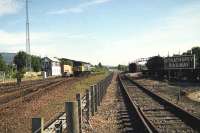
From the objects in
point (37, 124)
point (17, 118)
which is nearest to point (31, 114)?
point (17, 118)

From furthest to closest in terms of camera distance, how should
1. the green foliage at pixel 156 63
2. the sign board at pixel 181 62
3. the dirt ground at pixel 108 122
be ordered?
the green foliage at pixel 156 63, the sign board at pixel 181 62, the dirt ground at pixel 108 122

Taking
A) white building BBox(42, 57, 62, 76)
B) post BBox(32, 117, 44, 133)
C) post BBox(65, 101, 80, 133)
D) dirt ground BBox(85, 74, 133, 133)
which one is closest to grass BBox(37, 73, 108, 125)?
dirt ground BBox(85, 74, 133, 133)

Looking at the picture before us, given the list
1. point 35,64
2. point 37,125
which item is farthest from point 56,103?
point 35,64

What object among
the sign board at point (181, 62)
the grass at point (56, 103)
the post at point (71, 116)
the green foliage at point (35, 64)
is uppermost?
the green foliage at point (35, 64)

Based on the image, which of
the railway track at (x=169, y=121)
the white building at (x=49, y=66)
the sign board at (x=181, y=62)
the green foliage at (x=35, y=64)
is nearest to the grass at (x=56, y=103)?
the railway track at (x=169, y=121)

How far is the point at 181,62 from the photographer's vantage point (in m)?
62.1

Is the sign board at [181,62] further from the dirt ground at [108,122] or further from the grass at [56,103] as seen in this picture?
the dirt ground at [108,122]

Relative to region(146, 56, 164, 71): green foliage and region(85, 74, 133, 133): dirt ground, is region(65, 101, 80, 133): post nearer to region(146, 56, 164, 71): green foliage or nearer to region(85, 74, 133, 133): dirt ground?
region(85, 74, 133, 133): dirt ground

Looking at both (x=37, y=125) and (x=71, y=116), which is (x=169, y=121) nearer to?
(x=71, y=116)

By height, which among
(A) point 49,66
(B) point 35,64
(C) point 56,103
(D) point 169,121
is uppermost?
(B) point 35,64

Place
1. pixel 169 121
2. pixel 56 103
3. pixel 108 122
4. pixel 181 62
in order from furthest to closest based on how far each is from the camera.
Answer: pixel 181 62
pixel 56 103
pixel 169 121
pixel 108 122

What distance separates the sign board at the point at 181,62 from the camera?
58.9m

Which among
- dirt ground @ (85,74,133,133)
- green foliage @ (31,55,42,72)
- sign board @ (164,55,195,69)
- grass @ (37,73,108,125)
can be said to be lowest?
dirt ground @ (85,74,133,133)

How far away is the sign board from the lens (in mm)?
58938
